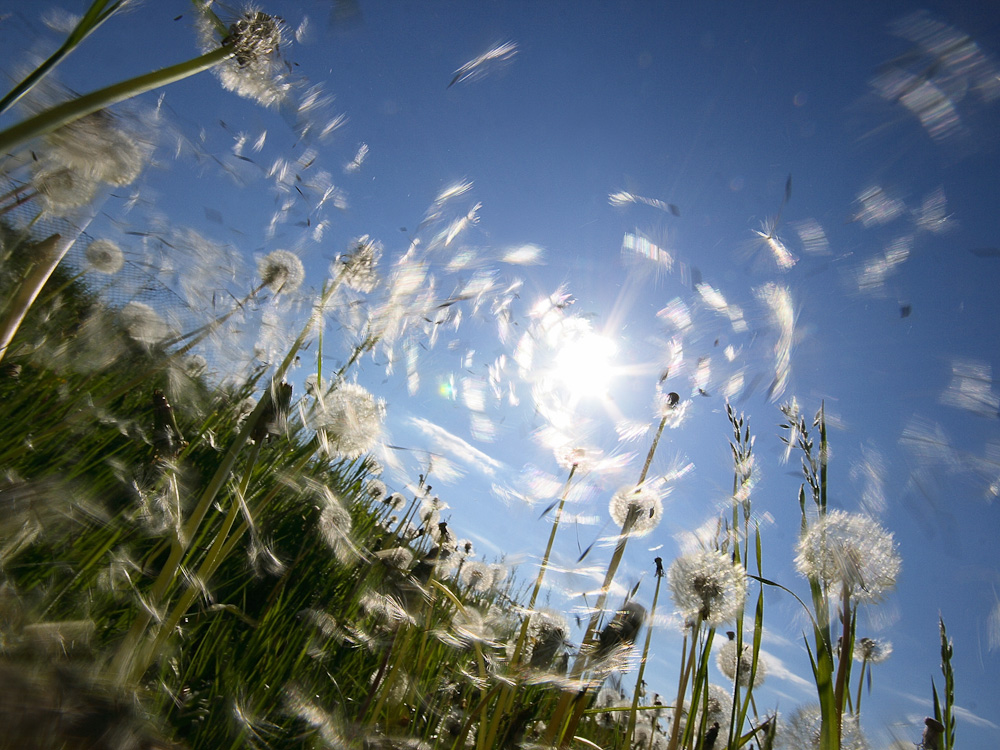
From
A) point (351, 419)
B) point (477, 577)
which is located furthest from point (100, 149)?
point (477, 577)

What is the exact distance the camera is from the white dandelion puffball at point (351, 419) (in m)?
2.06

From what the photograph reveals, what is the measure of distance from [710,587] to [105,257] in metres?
3.05

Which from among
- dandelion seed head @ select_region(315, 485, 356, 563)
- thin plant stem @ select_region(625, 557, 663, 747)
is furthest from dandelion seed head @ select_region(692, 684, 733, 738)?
dandelion seed head @ select_region(315, 485, 356, 563)

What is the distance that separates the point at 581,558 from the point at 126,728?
175cm

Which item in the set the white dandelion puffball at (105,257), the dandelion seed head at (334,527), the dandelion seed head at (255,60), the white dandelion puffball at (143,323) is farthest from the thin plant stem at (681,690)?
the white dandelion puffball at (105,257)

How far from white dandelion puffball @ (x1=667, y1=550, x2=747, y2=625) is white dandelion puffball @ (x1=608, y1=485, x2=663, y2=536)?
23cm

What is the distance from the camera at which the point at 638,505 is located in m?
1.90

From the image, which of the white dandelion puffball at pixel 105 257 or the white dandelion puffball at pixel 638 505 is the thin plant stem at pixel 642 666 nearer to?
the white dandelion puffball at pixel 638 505

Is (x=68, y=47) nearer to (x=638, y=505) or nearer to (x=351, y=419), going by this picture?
(x=351, y=419)

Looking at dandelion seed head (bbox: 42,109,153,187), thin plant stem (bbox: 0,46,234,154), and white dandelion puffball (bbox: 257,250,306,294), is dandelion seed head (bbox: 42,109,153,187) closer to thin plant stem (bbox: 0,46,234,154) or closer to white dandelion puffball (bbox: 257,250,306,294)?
thin plant stem (bbox: 0,46,234,154)

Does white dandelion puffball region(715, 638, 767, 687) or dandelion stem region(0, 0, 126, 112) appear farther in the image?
white dandelion puffball region(715, 638, 767, 687)

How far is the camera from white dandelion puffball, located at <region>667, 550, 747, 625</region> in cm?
180

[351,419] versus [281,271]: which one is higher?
[281,271]

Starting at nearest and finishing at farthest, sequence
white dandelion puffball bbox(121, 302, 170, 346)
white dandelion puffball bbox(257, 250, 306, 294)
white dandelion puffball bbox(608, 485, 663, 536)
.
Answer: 1. white dandelion puffball bbox(608, 485, 663, 536)
2. white dandelion puffball bbox(121, 302, 170, 346)
3. white dandelion puffball bbox(257, 250, 306, 294)
